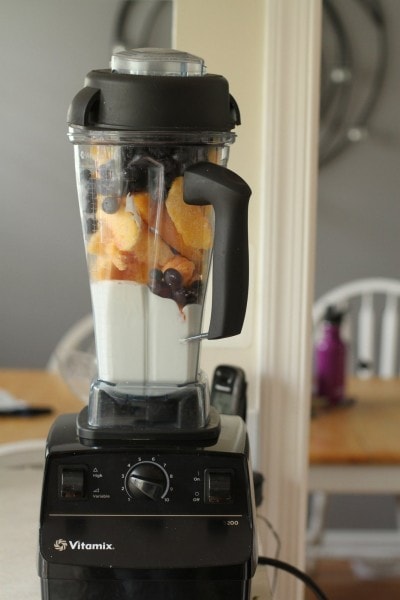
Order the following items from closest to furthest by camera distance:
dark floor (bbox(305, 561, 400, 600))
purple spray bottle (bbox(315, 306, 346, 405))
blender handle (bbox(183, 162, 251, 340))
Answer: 1. blender handle (bbox(183, 162, 251, 340))
2. purple spray bottle (bbox(315, 306, 346, 405))
3. dark floor (bbox(305, 561, 400, 600))

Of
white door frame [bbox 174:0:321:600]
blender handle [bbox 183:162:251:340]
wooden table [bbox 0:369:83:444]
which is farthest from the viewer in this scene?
Answer: wooden table [bbox 0:369:83:444]

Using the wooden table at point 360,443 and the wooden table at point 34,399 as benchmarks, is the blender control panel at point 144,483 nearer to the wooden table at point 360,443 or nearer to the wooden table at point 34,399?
the wooden table at point 34,399

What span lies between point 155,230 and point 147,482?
0.74 feet

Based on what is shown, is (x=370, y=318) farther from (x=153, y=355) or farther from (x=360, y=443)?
(x=153, y=355)

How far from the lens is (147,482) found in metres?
0.82

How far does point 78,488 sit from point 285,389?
492 millimetres

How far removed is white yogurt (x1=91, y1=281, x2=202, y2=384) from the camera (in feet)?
2.92

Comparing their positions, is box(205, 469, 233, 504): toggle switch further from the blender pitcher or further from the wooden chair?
the wooden chair

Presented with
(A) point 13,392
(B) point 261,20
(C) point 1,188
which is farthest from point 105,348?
(C) point 1,188

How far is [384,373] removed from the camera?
2902mm

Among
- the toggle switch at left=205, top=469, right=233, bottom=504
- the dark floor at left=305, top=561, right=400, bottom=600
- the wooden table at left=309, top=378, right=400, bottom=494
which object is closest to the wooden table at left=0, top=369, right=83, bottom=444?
the wooden table at left=309, top=378, right=400, bottom=494

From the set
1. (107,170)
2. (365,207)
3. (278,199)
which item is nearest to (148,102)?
(107,170)

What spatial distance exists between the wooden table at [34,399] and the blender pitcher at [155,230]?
1037 millimetres

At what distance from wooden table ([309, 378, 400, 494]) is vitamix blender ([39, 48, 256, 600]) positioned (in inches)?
44.7
